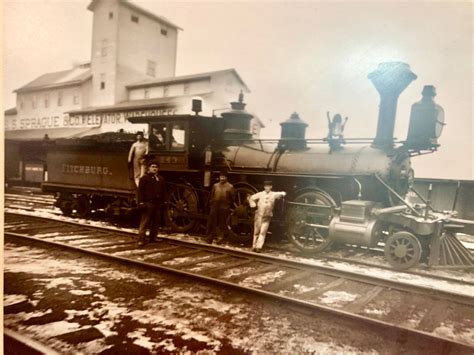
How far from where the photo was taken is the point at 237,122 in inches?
284

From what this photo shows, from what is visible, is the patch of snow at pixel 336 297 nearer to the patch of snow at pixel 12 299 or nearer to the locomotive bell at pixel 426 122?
the locomotive bell at pixel 426 122

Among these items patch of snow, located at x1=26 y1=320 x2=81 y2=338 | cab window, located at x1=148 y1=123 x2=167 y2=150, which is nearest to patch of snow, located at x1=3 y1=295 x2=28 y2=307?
patch of snow, located at x1=26 y1=320 x2=81 y2=338

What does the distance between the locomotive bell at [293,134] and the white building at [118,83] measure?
3.38 ft

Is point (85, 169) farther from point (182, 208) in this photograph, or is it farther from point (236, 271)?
point (236, 271)

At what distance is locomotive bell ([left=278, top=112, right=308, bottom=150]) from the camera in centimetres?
591

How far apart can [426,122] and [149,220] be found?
4235 millimetres

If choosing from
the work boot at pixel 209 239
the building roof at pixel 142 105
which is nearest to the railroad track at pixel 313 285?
the work boot at pixel 209 239

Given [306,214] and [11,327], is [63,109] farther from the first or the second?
[11,327]

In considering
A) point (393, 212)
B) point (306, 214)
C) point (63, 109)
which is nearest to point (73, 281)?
point (306, 214)

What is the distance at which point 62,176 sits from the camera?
8820mm

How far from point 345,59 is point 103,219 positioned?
6529 millimetres

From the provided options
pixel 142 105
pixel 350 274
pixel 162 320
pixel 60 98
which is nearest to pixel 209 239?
pixel 350 274

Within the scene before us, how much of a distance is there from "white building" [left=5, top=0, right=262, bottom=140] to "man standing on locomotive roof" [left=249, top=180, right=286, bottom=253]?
1.68m

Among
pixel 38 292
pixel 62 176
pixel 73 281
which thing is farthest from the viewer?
pixel 62 176
